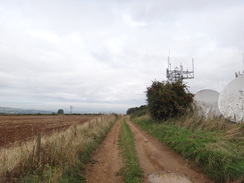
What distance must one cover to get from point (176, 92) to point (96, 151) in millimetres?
11330

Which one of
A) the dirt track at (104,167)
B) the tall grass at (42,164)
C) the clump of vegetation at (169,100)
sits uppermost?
the clump of vegetation at (169,100)

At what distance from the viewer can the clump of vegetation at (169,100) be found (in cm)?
1711

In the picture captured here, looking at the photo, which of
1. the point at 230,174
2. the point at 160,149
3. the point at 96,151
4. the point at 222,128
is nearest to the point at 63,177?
the point at 96,151

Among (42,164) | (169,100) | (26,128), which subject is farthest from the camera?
(26,128)

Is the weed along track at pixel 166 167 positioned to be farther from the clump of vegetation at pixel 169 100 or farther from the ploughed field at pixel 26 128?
the clump of vegetation at pixel 169 100

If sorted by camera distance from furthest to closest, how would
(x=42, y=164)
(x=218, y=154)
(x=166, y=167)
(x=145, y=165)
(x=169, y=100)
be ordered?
(x=169, y=100) → (x=145, y=165) → (x=166, y=167) → (x=218, y=154) → (x=42, y=164)

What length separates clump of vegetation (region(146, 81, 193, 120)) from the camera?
1711 cm

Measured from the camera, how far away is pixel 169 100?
1709 centimetres

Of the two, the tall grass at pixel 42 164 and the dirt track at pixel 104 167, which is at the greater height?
the tall grass at pixel 42 164

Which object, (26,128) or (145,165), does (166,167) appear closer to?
(145,165)

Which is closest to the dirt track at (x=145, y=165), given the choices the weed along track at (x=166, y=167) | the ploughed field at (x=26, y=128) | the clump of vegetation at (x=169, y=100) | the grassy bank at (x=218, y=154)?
the weed along track at (x=166, y=167)

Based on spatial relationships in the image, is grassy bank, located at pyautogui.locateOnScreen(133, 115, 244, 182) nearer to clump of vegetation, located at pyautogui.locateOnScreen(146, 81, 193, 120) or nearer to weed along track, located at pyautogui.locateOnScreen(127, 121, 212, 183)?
weed along track, located at pyautogui.locateOnScreen(127, 121, 212, 183)

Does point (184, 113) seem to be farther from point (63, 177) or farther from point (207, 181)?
point (63, 177)

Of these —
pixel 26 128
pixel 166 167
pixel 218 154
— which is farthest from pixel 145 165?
pixel 26 128
